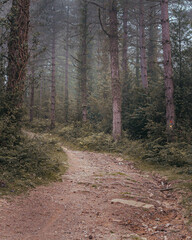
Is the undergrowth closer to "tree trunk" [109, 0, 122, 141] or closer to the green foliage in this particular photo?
the green foliage

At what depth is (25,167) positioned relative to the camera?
6820 mm

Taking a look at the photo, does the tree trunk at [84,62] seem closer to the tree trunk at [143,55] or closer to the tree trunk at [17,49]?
the tree trunk at [143,55]

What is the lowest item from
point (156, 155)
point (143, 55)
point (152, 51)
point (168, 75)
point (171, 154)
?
point (156, 155)

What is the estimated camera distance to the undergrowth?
593 centimetres

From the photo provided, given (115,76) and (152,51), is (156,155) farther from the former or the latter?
(152,51)

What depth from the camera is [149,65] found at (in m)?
23.2

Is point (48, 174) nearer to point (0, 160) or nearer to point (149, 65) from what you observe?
point (0, 160)

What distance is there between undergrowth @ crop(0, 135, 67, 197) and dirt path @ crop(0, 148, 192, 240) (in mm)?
353

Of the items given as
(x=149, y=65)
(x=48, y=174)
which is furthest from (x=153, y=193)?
(x=149, y=65)

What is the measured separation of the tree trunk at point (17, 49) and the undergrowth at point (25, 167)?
1.71 m

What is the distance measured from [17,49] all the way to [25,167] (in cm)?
433

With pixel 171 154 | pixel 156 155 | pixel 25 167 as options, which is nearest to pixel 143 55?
pixel 156 155

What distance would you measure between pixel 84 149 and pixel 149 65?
13.0 meters

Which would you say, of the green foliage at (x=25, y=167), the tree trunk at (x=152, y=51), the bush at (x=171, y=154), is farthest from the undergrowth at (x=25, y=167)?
the tree trunk at (x=152, y=51)
